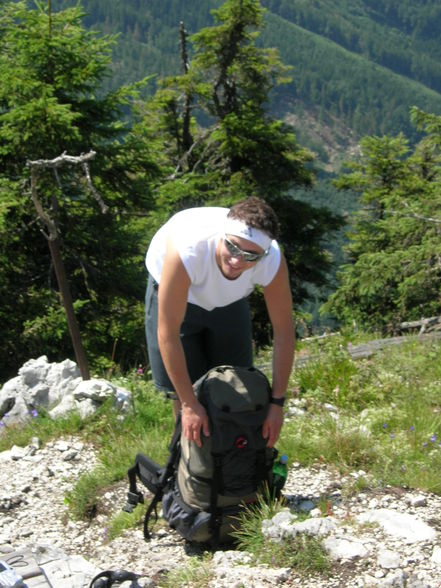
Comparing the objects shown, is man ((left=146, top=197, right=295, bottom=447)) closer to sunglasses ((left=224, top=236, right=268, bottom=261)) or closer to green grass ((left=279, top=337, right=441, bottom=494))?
sunglasses ((left=224, top=236, right=268, bottom=261))

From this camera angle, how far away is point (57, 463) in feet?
15.1

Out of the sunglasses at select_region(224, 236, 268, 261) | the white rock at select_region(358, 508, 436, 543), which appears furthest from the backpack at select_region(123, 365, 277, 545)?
the sunglasses at select_region(224, 236, 268, 261)

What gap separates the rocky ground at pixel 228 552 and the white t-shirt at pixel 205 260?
1100mm

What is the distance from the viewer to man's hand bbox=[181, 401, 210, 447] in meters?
3.21

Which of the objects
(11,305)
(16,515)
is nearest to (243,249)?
(16,515)

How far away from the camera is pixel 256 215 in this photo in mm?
3039

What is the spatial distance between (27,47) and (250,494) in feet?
36.7

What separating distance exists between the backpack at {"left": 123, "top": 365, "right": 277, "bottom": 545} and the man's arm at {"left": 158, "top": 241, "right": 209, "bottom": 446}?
0.30ft

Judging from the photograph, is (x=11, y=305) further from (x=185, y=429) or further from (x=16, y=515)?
(x=185, y=429)

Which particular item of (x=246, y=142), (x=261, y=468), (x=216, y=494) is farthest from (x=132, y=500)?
(x=246, y=142)

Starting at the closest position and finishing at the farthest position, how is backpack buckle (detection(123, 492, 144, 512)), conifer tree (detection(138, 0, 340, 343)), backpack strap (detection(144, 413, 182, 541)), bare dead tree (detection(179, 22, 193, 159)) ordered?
backpack strap (detection(144, 413, 182, 541)) < backpack buckle (detection(123, 492, 144, 512)) < conifer tree (detection(138, 0, 340, 343)) < bare dead tree (detection(179, 22, 193, 159))

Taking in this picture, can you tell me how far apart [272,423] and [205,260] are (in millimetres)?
870

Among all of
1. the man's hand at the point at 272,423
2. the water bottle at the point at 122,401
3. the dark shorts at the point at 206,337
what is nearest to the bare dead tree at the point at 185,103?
the water bottle at the point at 122,401

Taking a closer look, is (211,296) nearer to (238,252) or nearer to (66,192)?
(238,252)
